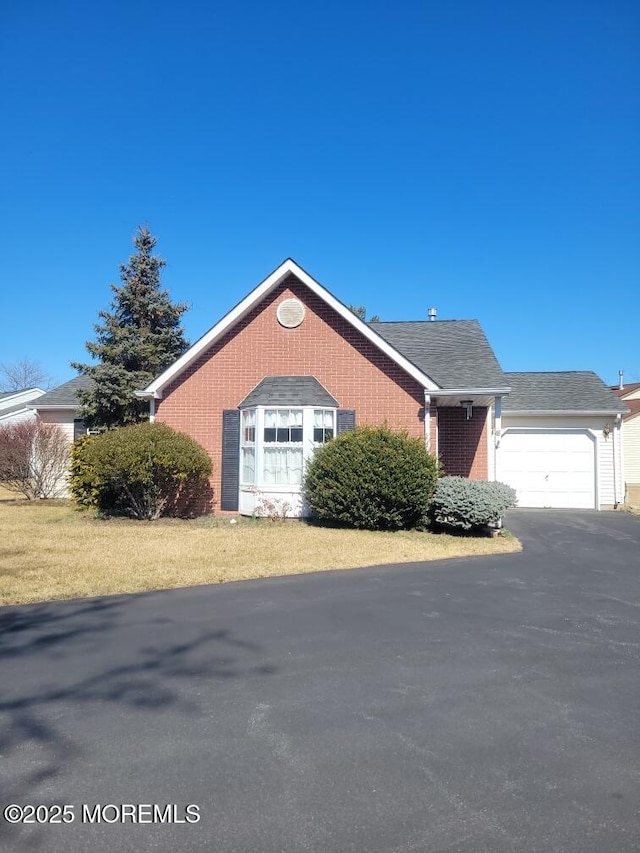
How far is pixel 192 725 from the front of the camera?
12.4ft

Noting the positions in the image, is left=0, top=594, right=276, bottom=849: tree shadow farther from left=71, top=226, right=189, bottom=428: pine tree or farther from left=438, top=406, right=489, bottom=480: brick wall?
left=71, top=226, right=189, bottom=428: pine tree

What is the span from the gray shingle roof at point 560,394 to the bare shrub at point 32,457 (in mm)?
13133

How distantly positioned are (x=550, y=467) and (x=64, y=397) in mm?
16019

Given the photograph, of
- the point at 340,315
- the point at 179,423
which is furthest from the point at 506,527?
the point at 179,423

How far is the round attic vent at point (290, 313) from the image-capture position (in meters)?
14.7

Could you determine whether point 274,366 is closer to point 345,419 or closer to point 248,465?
point 345,419

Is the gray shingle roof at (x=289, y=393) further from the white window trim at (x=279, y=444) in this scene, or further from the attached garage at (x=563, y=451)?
the attached garage at (x=563, y=451)

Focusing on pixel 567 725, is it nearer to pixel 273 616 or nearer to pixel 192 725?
pixel 192 725

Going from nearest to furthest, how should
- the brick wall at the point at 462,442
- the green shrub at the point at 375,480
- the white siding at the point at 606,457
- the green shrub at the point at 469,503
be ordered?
the green shrub at the point at 469,503
the green shrub at the point at 375,480
the brick wall at the point at 462,442
the white siding at the point at 606,457

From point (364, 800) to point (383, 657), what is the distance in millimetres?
2076

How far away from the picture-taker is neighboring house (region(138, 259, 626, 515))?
13.8 meters

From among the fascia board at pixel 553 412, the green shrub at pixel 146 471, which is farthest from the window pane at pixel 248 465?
the fascia board at pixel 553 412

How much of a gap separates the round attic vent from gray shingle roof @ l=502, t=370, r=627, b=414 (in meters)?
7.11

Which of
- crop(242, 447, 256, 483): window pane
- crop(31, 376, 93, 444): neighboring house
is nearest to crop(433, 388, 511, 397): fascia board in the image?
crop(242, 447, 256, 483): window pane
